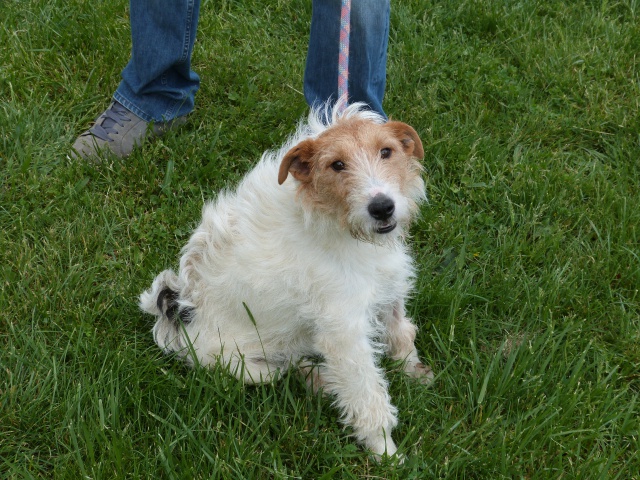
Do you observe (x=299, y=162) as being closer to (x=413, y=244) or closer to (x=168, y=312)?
(x=168, y=312)

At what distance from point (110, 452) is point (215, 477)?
461 millimetres

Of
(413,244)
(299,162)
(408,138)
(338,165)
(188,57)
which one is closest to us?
(338,165)

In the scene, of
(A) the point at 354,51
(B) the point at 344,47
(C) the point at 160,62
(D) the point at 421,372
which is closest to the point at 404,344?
(D) the point at 421,372

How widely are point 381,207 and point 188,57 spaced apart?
2.37m

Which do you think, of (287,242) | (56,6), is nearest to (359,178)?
(287,242)

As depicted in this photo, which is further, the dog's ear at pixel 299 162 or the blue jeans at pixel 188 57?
the blue jeans at pixel 188 57

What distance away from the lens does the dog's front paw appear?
3361 mm

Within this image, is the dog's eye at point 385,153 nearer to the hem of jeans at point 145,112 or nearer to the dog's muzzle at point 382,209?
the dog's muzzle at point 382,209

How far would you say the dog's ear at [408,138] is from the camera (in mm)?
2920

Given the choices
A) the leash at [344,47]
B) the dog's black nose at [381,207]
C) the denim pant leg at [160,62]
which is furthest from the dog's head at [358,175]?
the denim pant leg at [160,62]

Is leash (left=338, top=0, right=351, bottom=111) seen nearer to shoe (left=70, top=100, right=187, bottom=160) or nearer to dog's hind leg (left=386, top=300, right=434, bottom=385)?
dog's hind leg (left=386, top=300, right=434, bottom=385)

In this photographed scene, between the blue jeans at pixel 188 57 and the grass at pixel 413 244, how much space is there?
289 millimetres

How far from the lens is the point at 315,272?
2908 mm

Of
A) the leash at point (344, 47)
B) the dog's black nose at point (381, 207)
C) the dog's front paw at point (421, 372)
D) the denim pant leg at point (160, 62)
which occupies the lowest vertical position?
the dog's front paw at point (421, 372)
